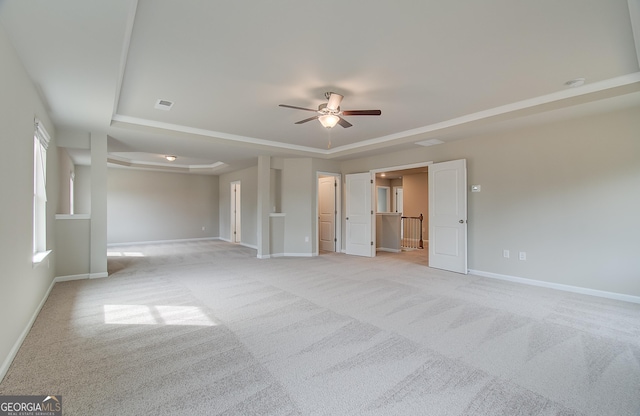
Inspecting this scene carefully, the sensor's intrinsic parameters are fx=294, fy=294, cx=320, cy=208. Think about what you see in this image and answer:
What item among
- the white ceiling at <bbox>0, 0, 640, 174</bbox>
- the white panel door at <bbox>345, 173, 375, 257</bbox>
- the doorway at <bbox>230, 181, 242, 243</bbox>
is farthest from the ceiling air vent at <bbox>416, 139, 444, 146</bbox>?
the doorway at <bbox>230, 181, 242, 243</bbox>

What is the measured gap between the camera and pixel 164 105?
4016 millimetres

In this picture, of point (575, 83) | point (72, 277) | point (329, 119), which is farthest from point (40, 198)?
point (575, 83)

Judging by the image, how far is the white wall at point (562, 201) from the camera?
373 cm

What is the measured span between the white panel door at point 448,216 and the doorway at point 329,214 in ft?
8.55

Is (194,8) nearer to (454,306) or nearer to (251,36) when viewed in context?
(251,36)

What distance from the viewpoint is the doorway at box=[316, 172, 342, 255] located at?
25.3 ft

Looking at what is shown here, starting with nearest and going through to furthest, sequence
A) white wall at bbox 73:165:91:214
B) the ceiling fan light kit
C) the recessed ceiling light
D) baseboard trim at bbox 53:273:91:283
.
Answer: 1. the recessed ceiling light
2. the ceiling fan light kit
3. baseboard trim at bbox 53:273:91:283
4. white wall at bbox 73:165:91:214

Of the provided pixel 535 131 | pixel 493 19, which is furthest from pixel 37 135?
pixel 535 131

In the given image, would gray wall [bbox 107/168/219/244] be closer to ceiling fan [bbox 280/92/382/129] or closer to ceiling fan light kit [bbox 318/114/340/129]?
ceiling fan [bbox 280/92/382/129]

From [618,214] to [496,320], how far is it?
2374mm

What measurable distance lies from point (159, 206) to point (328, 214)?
569 cm

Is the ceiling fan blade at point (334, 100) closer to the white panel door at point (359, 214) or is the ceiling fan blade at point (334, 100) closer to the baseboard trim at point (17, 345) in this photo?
the white panel door at point (359, 214)

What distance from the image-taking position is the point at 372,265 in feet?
19.6

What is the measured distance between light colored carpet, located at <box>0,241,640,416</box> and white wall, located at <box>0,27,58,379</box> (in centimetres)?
25
